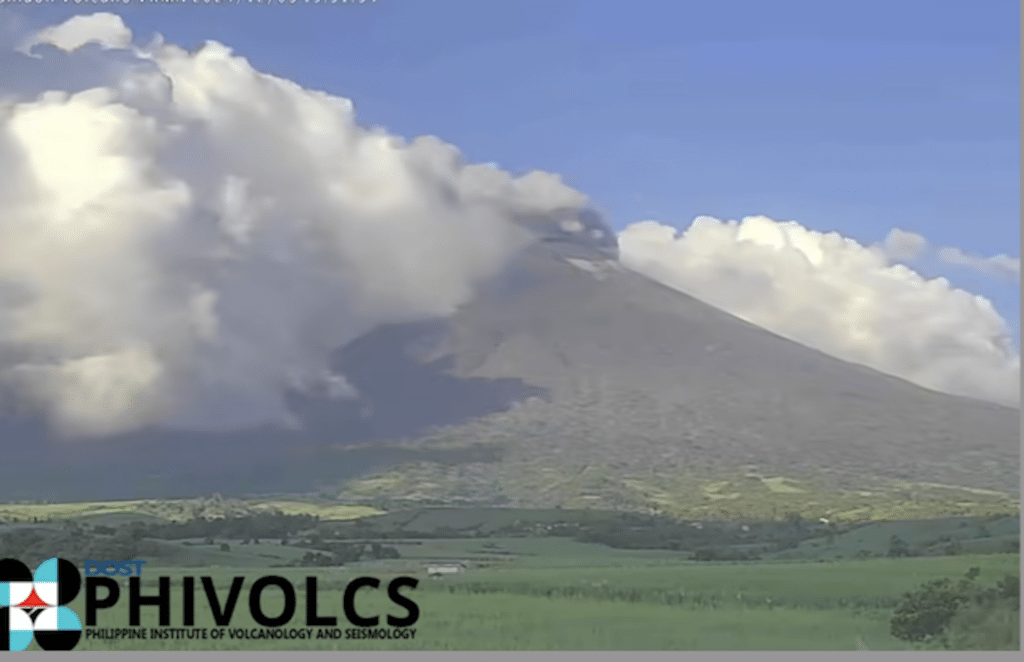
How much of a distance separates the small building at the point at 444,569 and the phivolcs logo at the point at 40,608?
488 inches

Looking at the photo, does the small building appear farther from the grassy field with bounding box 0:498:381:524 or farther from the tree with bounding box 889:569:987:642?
the grassy field with bounding box 0:498:381:524

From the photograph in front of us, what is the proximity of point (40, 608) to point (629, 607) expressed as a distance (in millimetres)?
13071

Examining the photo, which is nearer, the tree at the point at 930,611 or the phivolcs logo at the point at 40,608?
the phivolcs logo at the point at 40,608

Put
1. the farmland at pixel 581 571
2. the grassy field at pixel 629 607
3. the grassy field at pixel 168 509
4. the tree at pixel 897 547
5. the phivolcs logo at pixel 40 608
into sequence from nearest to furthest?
the phivolcs logo at pixel 40 608
the grassy field at pixel 629 607
the farmland at pixel 581 571
the tree at pixel 897 547
the grassy field at pixel 168 509

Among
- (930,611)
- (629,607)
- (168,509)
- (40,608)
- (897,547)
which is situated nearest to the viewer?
(40,608)

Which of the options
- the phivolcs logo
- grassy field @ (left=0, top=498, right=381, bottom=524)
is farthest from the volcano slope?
the phivolcs logo

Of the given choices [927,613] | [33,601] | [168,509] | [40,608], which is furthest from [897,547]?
[168,509]

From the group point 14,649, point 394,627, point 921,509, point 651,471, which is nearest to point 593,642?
point 394,627

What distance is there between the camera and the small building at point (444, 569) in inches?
1404

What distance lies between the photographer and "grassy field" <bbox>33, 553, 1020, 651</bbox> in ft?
86.7

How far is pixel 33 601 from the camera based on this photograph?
78.9 feet

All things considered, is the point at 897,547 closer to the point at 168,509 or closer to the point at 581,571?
the point at 581,571

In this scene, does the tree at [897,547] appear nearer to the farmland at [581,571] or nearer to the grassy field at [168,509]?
the farmland at [581,571]

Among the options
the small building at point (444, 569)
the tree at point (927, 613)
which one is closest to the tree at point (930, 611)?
the tree at point (927, 613)
